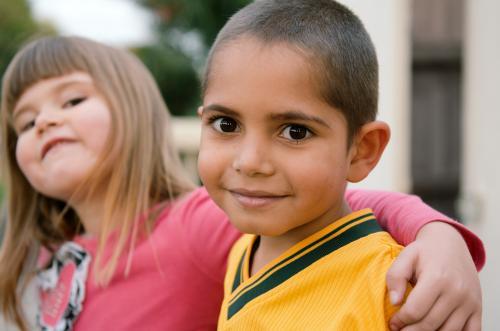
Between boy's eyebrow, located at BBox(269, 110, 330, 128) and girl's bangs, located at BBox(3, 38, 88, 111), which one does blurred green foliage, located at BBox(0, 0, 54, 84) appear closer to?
girl's bangs, located at BBox(3, 38, 88, 111)

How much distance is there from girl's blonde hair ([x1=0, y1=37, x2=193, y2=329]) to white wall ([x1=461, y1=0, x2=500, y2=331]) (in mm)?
1181

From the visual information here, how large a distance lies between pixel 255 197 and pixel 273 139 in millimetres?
101

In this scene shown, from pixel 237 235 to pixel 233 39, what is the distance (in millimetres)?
527

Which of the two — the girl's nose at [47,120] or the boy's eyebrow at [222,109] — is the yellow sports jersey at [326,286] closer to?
the boy's eyebrow at [222,109]

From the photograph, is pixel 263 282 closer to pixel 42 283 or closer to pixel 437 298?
pixel 437 298

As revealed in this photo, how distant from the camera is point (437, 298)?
83 cm

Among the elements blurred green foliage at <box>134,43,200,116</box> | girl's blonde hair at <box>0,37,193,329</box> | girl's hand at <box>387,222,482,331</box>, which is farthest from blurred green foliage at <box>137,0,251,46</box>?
girl's hand at <box>387,222,482,331</box>

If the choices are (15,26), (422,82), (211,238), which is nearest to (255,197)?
(211,238)

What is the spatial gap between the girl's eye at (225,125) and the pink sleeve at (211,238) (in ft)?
1.35

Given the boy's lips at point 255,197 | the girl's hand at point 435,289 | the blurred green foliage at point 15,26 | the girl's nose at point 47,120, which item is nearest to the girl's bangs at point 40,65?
the girl's nose at point 47,120

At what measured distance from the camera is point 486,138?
7.09ft

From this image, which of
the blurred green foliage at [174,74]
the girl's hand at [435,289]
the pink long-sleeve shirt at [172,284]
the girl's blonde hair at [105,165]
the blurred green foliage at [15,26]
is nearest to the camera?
the girl's hand at [435,289]

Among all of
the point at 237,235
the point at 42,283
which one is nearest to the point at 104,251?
the point at 42,283

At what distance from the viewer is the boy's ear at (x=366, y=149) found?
3.22 feet
